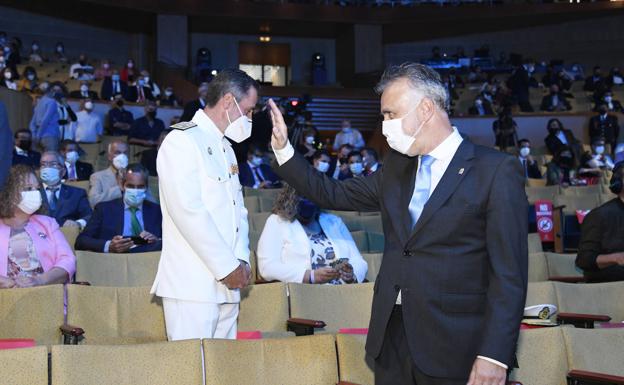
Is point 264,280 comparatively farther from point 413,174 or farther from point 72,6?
point 72,6

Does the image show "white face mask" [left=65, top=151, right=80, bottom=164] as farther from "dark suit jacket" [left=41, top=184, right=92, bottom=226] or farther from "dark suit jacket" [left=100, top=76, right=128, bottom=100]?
"dark suit jacket" [left=100, top=76, right=128, bottom=100]

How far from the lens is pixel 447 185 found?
2.69m

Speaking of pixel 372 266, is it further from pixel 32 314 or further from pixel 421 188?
pixel 421 188

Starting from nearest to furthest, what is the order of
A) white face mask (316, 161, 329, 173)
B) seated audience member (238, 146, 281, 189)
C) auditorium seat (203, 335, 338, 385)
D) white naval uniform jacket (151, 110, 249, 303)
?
auditorium seat (203, 335, 338, 385) → white naval uniform jacket (151, 110, 249, 303) → white face mask (316, 161, 329, 173) → seated audience member (238, 146, 281, 189)

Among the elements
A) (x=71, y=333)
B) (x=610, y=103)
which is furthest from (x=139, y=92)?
(x=71, y=333)

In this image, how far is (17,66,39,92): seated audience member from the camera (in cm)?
1422

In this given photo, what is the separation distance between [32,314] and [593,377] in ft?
8.03

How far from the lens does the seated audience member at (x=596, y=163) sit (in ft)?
38.3

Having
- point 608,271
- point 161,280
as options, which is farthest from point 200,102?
point 161,280

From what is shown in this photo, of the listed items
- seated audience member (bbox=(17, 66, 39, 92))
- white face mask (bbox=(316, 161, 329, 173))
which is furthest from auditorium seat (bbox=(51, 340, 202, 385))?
seated audience member (bbox=(17, 66, 39, 92))

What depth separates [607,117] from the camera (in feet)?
51.4

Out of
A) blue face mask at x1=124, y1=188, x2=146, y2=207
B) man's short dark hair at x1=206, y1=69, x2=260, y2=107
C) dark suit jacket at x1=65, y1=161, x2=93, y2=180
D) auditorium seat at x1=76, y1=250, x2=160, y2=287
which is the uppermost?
man's short dark hair at x1=206, y1=69, x2=260, y2=107

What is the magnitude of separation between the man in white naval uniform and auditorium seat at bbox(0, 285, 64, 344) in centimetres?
71

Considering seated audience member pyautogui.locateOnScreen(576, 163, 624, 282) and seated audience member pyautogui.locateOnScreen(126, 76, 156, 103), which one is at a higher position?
seated audience member pyautogui.locateOnScreen(126, 76, 156, 103)
